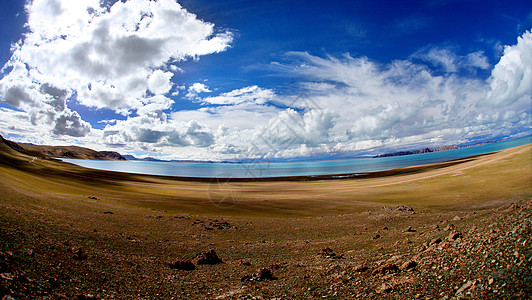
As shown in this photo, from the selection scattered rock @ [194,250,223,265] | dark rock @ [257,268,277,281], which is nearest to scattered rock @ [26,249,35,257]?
scattered rock @ [194,250,223,265]

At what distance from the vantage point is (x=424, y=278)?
23.5 ft

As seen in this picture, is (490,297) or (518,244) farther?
(518,244)

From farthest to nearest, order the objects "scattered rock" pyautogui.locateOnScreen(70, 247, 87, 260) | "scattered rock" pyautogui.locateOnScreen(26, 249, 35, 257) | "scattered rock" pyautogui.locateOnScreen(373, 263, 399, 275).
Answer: "scattered rock" pyautogui.locateOnScreen(70, 247, 87, 260) → "scattered rock" pyautogui.locateOnScreen(373, 263, 399, 275) → "scattered rock" pyautogui.locateOnScreen(26, 249, 35, 257)

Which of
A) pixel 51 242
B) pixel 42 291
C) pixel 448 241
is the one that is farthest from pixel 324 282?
pixel 51 242

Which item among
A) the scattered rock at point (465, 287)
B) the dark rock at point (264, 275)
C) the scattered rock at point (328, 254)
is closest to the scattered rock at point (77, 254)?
the dark rock at point (264, 275)

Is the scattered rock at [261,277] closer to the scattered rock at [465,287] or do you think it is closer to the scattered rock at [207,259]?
the scattered rock at [207,259]

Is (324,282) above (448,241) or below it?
below

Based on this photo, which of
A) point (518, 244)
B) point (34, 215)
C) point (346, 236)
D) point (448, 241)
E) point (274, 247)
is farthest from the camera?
point (346, 236)

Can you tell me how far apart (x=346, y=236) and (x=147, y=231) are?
14.9 m

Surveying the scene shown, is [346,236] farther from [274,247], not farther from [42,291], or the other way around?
[42,291]

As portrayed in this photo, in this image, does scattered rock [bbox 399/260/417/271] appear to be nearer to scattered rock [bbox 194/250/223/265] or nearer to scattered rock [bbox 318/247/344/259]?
scattered rock [bbox 318/247/344/259]

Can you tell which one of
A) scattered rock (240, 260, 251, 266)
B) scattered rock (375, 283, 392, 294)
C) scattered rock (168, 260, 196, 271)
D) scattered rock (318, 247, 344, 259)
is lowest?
scattered rock (240, 260, 251, 266)

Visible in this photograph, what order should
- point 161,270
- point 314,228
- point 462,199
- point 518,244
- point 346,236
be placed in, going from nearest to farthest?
point 518,244 → point 161,270 → point 346,236 → point 314,228 → point 462,199

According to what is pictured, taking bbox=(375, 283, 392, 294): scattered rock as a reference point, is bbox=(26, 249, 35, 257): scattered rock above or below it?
above
